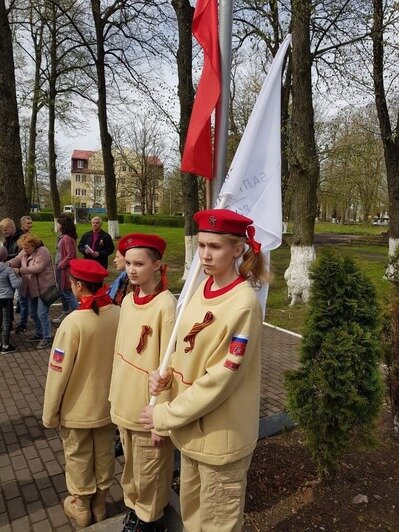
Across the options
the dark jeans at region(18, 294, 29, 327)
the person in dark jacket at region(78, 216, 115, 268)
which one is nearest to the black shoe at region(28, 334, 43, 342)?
the dark jeans at region(18, 294, 29, 327)

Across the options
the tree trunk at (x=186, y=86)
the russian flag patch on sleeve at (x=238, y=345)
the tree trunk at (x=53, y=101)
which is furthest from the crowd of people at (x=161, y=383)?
the tree trunk at (x=53, y=101)

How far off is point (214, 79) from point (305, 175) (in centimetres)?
645

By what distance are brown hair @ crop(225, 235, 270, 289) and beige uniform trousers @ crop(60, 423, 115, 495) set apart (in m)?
1.49

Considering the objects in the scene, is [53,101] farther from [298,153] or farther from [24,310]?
[24,310]

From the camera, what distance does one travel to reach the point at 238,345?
6.12 ft

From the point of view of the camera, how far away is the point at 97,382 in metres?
2.70

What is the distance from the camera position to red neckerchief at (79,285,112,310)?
8.75 feet

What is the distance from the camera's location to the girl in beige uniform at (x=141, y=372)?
2416 millimetres

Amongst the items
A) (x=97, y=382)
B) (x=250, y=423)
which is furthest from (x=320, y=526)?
(x=97, y=382)

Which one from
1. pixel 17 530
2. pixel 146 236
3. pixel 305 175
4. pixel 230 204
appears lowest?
pixel 17 530

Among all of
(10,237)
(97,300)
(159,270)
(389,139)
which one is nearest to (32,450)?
(97,300)

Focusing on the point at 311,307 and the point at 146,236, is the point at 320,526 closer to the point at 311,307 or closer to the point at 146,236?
the point at 311,307

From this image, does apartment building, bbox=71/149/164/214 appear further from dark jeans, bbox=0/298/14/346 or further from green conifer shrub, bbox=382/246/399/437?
green conifer shrub, bbox=382/246/399/437

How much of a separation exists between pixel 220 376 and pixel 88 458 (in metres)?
1.45
